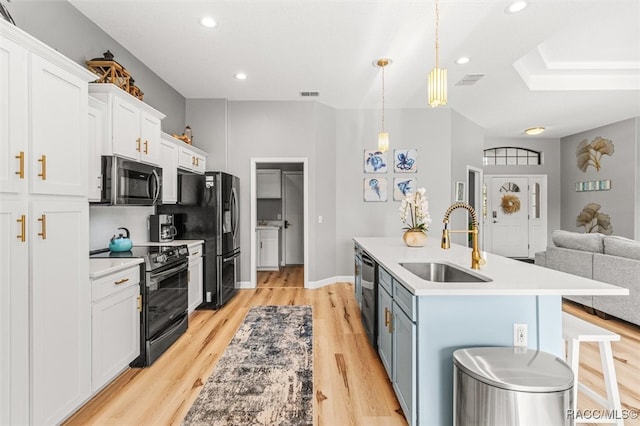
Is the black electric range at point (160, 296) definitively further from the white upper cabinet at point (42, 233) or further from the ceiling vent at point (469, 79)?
the ceiling vent at point (469, 79)

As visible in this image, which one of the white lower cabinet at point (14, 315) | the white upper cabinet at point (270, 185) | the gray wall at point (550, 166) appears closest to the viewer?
the white lower cabinet at point (14, 315)

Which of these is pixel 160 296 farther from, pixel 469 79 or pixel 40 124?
pixel 469 79

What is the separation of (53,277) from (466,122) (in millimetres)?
6232

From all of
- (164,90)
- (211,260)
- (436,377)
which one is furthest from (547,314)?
(164,90)

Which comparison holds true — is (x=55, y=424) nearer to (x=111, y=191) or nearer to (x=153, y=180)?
(x=111, y=191)

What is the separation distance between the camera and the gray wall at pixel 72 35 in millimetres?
2240

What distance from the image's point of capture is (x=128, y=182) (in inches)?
102

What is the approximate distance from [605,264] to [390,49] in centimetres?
338

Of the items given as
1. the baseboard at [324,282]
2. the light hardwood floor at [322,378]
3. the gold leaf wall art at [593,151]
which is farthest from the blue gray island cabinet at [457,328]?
the gold leaf wall art at [593,151]

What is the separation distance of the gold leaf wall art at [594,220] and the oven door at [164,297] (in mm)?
7944

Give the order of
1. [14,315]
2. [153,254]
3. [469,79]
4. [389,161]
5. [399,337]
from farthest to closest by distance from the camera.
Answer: [389,161] < [469,79] < [153,254] < [399,337] < [14,315]

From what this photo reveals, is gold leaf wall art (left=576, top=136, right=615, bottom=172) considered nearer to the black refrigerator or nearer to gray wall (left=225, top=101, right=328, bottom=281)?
gray wall (left=225, top=101, right=328, bottom=281)

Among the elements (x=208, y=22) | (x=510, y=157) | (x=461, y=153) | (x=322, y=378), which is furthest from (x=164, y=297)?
(x=510, y=157)

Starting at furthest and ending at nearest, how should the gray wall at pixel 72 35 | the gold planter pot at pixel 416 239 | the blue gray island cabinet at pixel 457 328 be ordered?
the gold planter pot at pixel 416 239 → the gray wall at pixel 72 35 → the blue gray island cabinet at pixel 457 328
